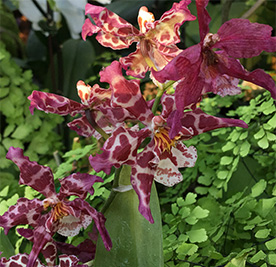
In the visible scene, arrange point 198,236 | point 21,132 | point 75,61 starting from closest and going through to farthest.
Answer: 1. point 198,236
2. point 21,132
3. point 75,61

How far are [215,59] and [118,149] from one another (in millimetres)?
85

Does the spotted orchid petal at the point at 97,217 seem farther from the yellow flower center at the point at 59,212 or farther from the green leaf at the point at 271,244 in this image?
the green leaf at the point at 271,244

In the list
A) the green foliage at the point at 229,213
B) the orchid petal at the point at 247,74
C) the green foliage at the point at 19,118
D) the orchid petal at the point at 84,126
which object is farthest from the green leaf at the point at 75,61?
the orchid petal at the point at 247,74

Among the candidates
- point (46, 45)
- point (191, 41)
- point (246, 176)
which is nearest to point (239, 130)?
point (246, 176)

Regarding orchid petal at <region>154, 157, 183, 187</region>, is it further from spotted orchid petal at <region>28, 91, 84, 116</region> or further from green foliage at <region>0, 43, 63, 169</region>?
green foliage at <region>0, 43, 63, 169</region>

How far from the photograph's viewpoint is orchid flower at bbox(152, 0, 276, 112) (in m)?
0.24

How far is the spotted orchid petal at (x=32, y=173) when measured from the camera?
31 cm

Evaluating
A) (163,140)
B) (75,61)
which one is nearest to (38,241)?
(163,140)

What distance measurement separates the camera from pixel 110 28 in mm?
292

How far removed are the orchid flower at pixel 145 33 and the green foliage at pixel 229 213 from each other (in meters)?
0.15

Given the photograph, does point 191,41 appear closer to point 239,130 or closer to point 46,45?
point 46,45

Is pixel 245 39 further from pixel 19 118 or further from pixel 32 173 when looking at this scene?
pixel 19 118

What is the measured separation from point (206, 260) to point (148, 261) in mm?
110

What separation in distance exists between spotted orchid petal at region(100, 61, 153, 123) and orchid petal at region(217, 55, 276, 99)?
0.06m
